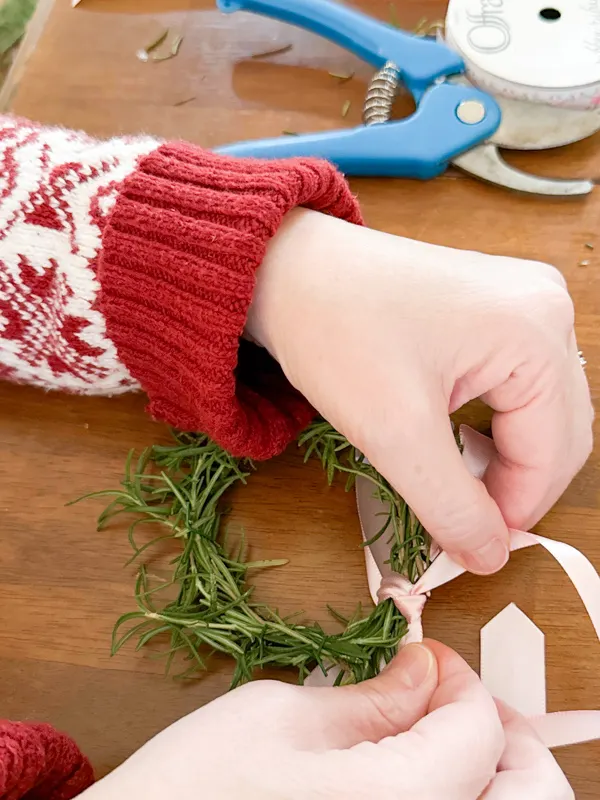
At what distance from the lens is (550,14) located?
0.85 metres

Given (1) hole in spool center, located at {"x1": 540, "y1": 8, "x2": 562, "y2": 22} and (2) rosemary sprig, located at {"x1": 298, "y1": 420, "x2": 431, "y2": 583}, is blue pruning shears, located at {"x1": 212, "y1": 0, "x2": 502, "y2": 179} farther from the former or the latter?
(2) rosemary sprig, located at {"x1": 298, "y1": 420, "x2": 431, "y2": 583}

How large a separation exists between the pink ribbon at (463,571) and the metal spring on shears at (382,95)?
0.36 m

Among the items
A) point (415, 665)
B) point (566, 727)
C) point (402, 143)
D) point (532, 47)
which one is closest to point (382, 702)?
point (415, 665)

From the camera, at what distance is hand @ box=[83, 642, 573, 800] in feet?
1.58

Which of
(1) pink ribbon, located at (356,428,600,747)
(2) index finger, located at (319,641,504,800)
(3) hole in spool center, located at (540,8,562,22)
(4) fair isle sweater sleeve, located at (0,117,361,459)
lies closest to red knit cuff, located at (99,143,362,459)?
(4) fair isle sweater sleeve, located at (0,117,361,459)

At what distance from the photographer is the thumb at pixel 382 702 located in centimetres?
54

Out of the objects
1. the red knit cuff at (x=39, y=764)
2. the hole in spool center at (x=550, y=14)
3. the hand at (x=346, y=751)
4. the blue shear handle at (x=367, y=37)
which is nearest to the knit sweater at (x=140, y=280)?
the red knit cuff at (x=39, y=764)

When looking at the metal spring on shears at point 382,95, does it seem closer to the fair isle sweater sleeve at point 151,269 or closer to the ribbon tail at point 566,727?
the fair isle sweater sleeve at point 151,269

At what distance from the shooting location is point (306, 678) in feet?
2.12

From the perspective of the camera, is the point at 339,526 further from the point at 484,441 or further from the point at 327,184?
the point at 327,184

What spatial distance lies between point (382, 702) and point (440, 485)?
0.51 ft

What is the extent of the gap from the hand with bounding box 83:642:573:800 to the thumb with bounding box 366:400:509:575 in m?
0.10

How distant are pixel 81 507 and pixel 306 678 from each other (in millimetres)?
250

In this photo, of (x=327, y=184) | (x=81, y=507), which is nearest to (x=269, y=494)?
(x=81, y=507)
